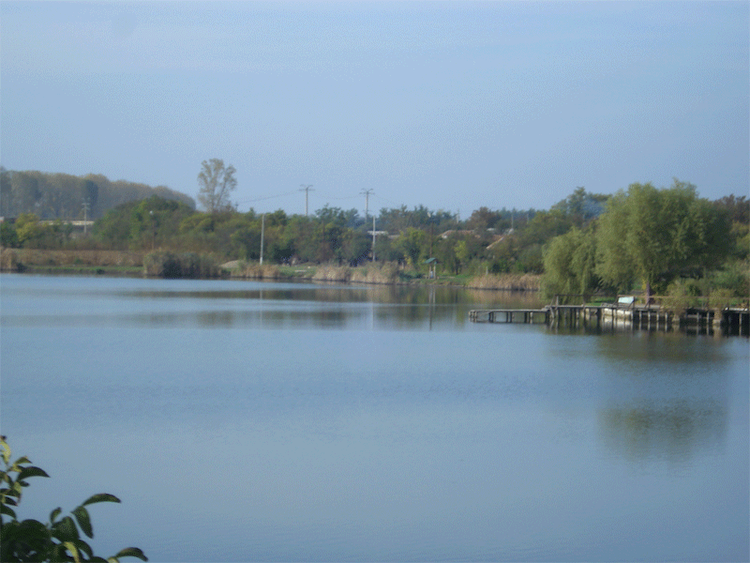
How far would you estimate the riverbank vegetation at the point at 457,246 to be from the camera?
100 ft

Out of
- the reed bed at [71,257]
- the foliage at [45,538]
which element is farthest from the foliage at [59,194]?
the foliage at [45,538]

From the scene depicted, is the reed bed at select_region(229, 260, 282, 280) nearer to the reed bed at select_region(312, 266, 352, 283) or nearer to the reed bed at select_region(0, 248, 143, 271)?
the reed bed at select_region(312, 266, 352, 283)

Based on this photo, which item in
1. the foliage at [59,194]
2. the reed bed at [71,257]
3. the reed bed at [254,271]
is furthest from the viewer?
the foliage at [59,194]

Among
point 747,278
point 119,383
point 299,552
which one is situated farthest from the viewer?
point 747,278

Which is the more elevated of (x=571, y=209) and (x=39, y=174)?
(x=39, y=174)

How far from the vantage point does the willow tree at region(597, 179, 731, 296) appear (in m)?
30.1

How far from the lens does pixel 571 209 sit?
9156 cm

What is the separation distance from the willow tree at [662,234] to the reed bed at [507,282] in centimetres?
2026

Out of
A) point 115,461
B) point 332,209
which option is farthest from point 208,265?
point 115,461

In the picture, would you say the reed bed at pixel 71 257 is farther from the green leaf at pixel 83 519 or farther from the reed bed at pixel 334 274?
the green leaf at pixel 83 519

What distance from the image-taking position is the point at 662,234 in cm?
3028

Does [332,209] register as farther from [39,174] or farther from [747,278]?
[39,174]

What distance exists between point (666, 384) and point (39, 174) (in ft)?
455

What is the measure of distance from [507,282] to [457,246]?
39.4ft
